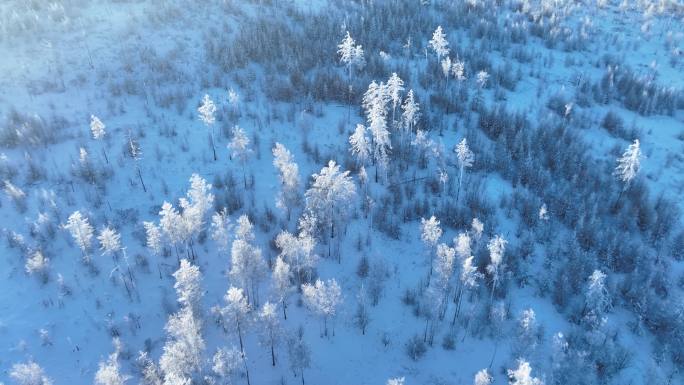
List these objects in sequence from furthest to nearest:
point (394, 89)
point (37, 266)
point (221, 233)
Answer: point (394, 89) < point (221, 233) < point (37, 266)

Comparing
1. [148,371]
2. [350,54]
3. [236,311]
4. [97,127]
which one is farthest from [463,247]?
[97,127]

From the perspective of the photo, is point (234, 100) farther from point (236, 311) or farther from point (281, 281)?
point (236, 311)

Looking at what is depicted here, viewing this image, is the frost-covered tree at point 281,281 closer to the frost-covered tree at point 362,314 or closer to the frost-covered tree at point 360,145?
the frost-covered tree at point 362,314

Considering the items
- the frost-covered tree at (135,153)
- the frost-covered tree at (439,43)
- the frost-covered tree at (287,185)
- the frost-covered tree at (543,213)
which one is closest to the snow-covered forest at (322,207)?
the frost-covered tree at (287,185)

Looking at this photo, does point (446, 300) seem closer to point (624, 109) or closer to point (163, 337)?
point (163, 337)

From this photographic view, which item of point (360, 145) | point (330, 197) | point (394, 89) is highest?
point (394, 89)

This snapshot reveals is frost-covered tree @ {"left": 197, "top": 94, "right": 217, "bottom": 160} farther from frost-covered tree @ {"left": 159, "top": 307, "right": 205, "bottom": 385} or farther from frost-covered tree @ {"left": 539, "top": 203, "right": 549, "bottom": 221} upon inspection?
frost-covered tree @ {"left": 539, "top": 203, "right": 549, "bottom": 221}

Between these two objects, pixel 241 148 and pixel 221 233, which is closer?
pixel 221 233
